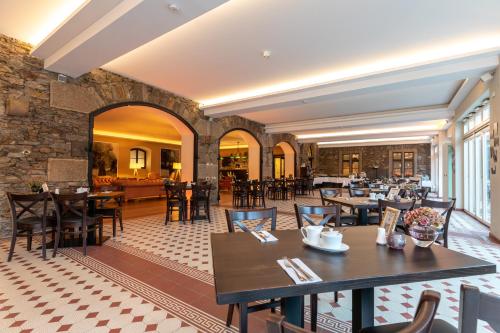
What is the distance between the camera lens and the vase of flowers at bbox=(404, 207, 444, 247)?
1621mm

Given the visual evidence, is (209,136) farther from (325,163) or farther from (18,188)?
(325,163)

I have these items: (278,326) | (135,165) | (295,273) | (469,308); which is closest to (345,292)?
(295,273)

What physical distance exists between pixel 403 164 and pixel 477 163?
12.5 metres

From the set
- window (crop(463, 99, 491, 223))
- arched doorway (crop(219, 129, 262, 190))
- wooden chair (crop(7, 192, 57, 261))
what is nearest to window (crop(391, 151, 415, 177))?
arched doorway (crop(219, 129, 262, 190))

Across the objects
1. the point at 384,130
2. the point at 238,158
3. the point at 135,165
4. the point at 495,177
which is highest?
the point at 384,130

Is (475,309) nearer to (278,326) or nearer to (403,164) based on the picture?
(278,326)

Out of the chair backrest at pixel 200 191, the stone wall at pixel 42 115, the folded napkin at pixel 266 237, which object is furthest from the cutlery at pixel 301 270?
the stone wall at pixel 42 115

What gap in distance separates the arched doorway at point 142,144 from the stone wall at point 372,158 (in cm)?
1167

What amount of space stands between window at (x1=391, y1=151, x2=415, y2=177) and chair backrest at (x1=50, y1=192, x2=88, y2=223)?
19.5 meters

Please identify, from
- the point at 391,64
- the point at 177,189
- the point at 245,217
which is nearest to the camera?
the point at 245,217

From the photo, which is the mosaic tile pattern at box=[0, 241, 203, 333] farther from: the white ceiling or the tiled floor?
the white ceiling

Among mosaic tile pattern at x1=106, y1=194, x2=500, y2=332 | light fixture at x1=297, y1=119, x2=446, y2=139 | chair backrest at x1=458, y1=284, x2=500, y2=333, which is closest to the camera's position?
chair backrest at x1=458, y1=284, x2=500, y2=333

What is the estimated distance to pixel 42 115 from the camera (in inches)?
198

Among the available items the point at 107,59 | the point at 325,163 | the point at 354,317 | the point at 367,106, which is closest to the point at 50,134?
the point at 107,59
